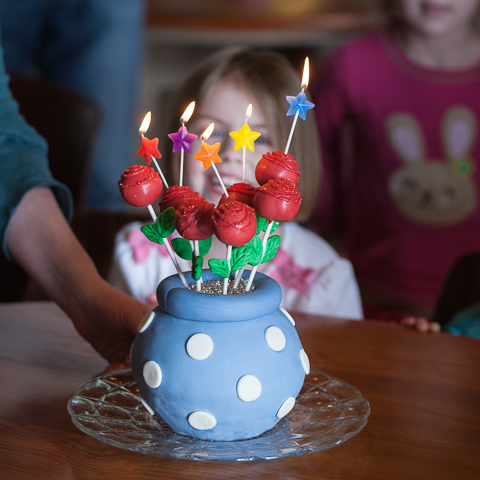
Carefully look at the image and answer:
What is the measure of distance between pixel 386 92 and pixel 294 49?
1.71 m

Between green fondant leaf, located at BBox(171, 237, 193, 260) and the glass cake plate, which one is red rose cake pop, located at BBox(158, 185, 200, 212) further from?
the glass cake plate

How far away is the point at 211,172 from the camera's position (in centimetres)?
122

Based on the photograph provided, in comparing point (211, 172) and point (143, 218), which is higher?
point (211, 172)

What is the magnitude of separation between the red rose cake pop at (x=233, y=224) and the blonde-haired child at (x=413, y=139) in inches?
47.6

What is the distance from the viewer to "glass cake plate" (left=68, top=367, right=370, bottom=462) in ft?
1.52

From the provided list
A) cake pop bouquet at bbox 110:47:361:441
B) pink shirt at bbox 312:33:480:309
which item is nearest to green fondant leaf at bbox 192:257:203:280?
cake pop bouquet at bbox 110:47:361:441

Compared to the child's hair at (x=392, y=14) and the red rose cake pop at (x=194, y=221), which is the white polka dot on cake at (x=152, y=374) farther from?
the child's hair at (x=392, y=14)

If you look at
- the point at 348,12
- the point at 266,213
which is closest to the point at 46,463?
the point at 266,213

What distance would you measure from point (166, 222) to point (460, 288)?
2.38 ft

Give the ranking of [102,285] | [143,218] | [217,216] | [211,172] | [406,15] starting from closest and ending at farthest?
[217,216]
[102,285]
[211,172]
[143,218]
[406,15]

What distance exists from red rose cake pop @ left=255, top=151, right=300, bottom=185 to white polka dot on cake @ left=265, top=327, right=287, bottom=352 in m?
0.12

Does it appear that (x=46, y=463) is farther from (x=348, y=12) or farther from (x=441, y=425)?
(x=348, y=12)

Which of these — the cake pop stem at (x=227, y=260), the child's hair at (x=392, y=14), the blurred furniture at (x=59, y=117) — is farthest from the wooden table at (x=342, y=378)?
the child's hair at (x=392, y=14)

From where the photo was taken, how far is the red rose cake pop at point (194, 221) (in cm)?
46
